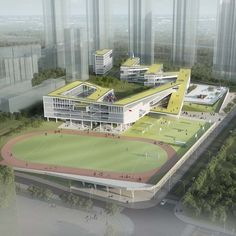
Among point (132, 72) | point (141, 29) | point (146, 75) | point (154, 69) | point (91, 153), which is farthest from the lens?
point (141, 29)

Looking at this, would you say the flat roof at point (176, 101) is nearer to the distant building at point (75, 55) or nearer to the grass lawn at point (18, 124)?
the grass lawn at point (18, 124)

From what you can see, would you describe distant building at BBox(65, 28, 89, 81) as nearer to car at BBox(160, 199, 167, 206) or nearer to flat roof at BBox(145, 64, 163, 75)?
flat roof at BBox(145, 64, 163, 75)

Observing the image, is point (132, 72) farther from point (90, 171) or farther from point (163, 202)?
point (163, 202)

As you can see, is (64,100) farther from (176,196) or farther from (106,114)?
(176,196)

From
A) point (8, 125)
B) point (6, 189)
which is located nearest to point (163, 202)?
point (6, 189)

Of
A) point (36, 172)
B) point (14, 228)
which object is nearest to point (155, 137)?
point (36, 172)

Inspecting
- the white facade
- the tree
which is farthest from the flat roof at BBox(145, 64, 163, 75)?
the tree

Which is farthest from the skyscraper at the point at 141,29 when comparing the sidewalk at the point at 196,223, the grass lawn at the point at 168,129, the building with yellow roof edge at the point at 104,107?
the sidewalk at the point at 196,223
